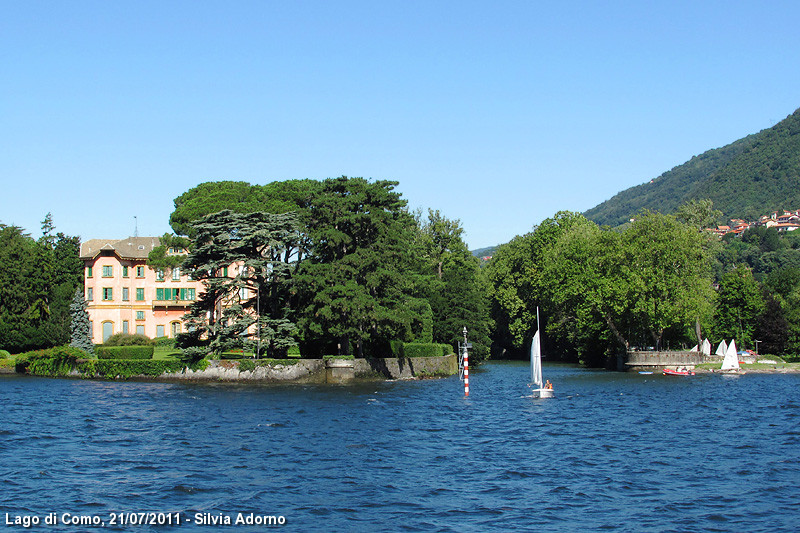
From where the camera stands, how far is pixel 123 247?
3388 inches

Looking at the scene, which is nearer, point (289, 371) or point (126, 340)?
point (289, 371)

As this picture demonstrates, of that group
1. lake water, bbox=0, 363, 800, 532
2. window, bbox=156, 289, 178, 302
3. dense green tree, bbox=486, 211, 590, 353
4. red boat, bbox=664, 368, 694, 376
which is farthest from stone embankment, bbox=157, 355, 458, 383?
dense green tree, bbox=486, 211, 590, 353

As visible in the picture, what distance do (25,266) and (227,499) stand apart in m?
66.7

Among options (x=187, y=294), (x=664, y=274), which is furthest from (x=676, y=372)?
(x=187, y=294)

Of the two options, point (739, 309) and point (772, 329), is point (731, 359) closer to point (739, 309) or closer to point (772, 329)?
point (772, 329)

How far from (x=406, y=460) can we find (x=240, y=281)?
33.2 metres

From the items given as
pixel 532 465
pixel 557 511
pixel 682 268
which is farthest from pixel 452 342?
pixel 557 511

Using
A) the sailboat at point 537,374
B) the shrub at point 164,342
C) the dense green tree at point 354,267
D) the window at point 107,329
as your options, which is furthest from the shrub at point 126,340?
the sailboat at point 537,374

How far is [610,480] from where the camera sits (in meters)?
23.7

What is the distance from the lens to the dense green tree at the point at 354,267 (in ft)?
182

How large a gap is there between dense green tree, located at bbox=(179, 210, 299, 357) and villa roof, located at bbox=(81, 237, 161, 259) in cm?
2859

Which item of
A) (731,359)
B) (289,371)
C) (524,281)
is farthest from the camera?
(524,281)

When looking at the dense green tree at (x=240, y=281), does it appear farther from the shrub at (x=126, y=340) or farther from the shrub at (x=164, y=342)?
the shrub at (x=164, y=342)

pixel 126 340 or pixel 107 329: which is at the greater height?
pixel 107 329
